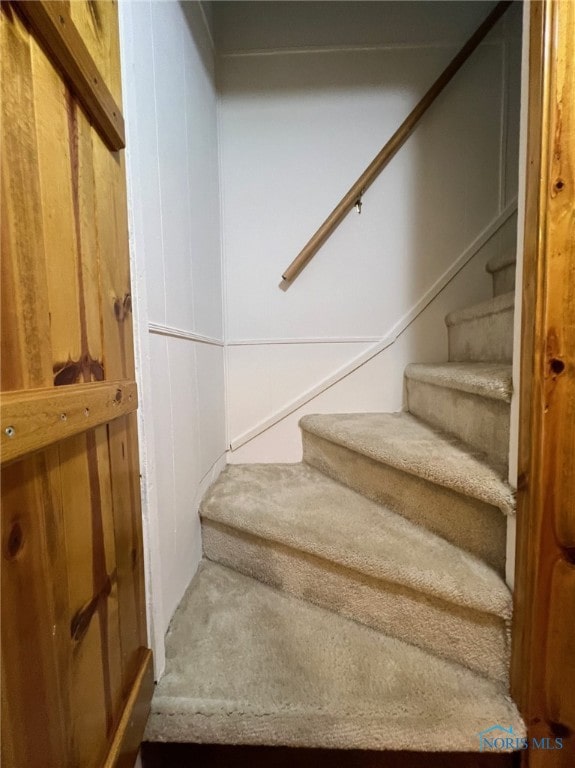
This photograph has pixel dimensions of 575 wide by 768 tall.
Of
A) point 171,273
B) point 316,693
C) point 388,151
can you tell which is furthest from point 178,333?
point 388,151

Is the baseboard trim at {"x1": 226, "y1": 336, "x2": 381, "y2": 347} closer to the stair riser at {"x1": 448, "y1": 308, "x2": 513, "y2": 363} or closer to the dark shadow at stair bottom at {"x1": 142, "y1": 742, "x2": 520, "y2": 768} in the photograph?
the stair riser at {"x1": 448, "y1": 308, "x2": 513, "y2": 363}

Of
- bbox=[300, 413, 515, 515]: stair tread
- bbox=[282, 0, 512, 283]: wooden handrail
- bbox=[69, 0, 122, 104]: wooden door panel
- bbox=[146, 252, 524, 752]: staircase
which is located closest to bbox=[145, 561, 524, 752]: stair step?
bbox=[146, 252, 524, 752]: staircase

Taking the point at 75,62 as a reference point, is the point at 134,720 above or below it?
below

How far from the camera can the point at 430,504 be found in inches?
36.6

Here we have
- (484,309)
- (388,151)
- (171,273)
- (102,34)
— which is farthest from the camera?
(388,151)

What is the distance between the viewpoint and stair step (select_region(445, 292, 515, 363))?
110 cm

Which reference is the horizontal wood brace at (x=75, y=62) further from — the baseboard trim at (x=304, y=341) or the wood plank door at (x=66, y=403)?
the baseboard trim at (x=304, y=341)

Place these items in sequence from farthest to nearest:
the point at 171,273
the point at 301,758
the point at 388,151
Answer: the point at 388,151 → the point at 171,273 → the point at 301,758

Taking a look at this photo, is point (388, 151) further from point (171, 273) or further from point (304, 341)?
point (171, 273)

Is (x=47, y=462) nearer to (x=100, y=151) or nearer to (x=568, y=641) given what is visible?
(x=100, y=151)

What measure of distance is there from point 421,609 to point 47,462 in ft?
2.84

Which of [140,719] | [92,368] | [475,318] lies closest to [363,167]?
[475,318]

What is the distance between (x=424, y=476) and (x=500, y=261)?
44.8 inches

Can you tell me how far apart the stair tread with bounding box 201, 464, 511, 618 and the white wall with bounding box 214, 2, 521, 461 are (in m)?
0.40
